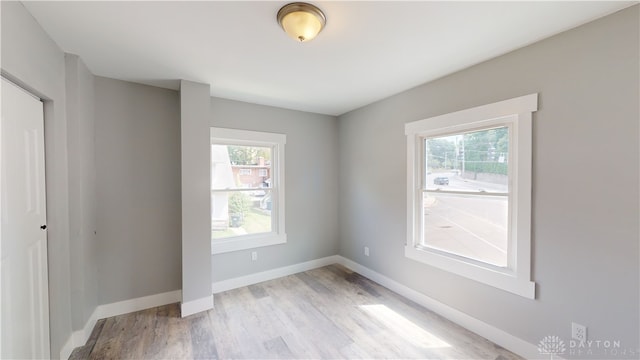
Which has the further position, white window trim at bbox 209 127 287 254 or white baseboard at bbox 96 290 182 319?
A: white window trim at bbox 209 127 287 254

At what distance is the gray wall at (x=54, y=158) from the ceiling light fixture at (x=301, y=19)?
5.19 ft

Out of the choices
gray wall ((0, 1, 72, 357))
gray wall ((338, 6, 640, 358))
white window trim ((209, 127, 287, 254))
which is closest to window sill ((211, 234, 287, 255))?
white window trim ((209, 127, 287, 254))

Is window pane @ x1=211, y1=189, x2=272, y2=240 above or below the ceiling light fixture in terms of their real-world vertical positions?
below

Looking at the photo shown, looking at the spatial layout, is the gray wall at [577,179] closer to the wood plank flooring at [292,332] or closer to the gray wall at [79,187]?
the wood plank flooring at [292,332]

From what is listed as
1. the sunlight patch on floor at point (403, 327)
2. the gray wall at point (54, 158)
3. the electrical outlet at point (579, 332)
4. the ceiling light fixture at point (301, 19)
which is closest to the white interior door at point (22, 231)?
the gray wall at point (54, 158)

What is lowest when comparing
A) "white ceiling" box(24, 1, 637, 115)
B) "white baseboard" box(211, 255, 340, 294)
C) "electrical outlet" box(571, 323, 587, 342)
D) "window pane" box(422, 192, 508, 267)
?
"white baseboard" box(211, 255, 340, 294)

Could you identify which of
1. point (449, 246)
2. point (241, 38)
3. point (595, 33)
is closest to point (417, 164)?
point (449, 246)

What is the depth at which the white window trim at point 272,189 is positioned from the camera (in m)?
3.14

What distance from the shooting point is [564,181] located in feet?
5.79

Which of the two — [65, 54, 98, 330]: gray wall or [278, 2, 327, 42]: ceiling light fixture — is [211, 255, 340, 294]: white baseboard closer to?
[65, 54, 98, 330]: gray wall

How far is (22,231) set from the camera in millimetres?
1538

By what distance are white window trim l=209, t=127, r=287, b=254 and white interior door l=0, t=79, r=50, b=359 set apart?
58.9 inches

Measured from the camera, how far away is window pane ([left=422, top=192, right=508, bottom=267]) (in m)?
2.21

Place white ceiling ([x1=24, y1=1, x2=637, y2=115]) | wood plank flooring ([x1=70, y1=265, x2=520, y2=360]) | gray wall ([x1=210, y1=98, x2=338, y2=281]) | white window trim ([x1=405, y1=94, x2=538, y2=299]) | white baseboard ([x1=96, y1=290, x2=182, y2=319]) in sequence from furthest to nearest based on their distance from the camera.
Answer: gray wall ([x1=210, y1=98, x2=338, y2=281]) < white baseboard ([x1=96, y1=290, x2=182, y2=319]) < wood plank flooring ([x1=70, y1=265, x2=520, y2=360]) < white window trim ([x1=405, y1=94, x2=538, y2=299]) < white ceiling ([x1=24, y1=1, x2=637, y2=115])
